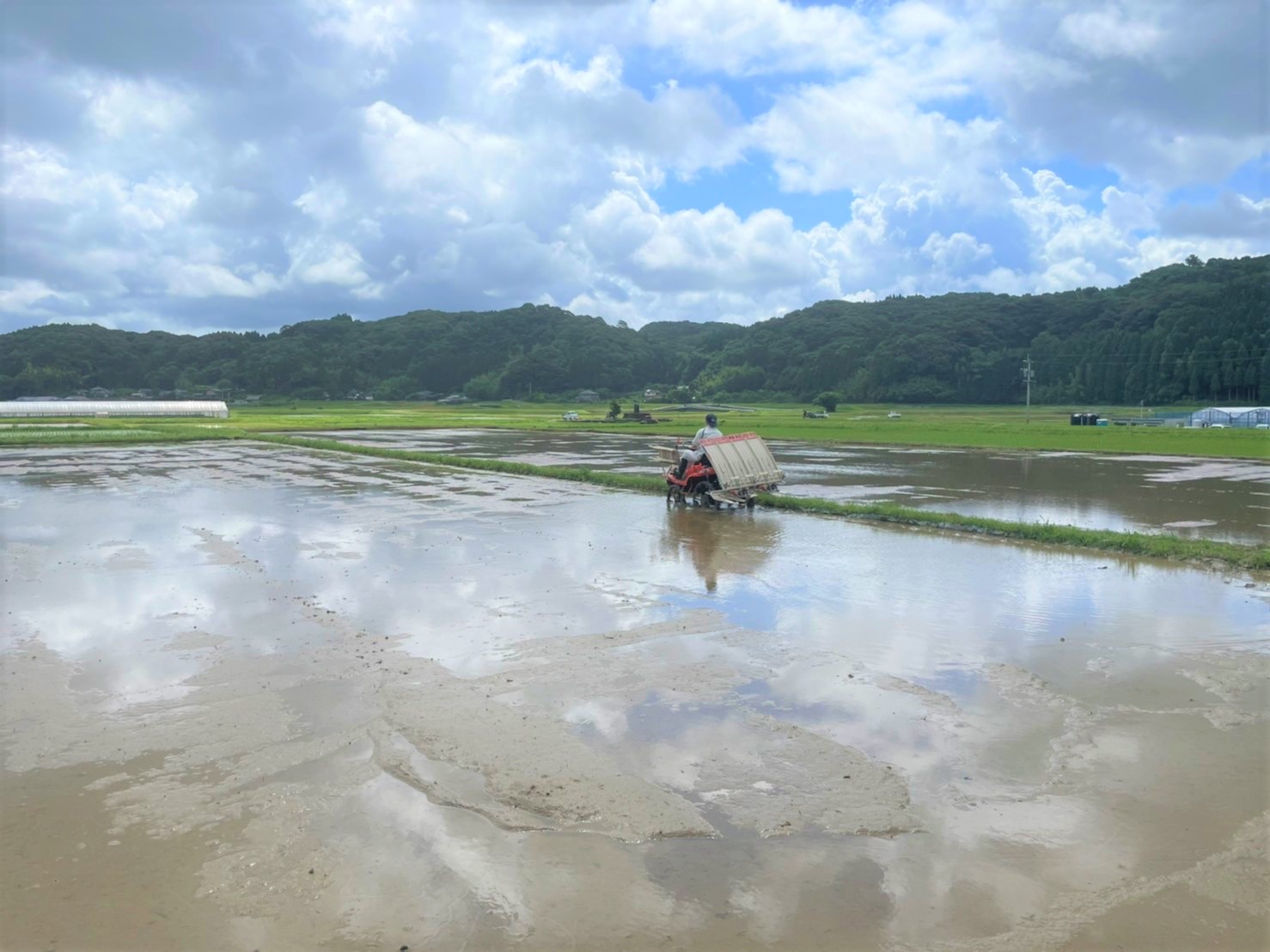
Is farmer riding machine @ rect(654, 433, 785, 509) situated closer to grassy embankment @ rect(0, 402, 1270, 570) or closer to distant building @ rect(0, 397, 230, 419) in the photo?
grassy embankment @ rect(0, 402, 1270, 570)

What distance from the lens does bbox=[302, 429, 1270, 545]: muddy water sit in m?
17.9

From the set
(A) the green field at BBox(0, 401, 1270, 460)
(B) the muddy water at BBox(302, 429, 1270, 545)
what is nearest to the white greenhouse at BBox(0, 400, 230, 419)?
(A) the green field at BBox(0, 401, 1270, 460)

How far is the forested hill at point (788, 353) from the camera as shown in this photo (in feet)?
300

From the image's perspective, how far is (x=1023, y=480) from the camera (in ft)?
83.6

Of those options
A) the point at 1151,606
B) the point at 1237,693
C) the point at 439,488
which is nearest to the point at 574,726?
the point at 1237,693

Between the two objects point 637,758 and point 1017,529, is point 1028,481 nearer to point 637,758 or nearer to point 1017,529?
point 1017,529

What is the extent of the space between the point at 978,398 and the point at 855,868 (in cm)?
10976

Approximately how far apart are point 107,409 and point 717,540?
82434 millimetres

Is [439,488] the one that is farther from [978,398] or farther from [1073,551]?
[978,398]

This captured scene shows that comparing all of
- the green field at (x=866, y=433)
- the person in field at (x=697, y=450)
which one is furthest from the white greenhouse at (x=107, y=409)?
the person in field at (x=697, y=450)

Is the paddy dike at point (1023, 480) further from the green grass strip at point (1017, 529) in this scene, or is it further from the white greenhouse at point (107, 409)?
the white greenhouse at point (107, 409)

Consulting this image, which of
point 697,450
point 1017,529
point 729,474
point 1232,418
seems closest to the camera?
point 1017,529

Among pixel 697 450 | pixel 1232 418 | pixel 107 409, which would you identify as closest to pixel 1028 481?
pixel 697 450

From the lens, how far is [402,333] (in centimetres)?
15762
